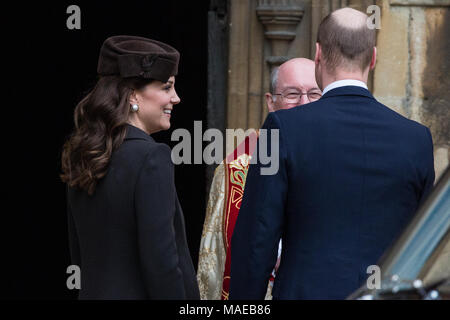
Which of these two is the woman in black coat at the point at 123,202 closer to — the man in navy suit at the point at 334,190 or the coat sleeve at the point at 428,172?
the man in navy suit at the point at 334,190

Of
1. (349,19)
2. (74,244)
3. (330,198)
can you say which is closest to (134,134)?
(74,244)

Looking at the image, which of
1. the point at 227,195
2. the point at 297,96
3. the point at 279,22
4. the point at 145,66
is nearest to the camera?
the point at 145,66

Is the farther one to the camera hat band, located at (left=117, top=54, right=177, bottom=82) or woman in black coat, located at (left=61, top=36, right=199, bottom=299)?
hat band, located at (left=117, top=54, right=177, bottom=82)

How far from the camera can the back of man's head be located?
124 inches

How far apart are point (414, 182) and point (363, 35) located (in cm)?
48

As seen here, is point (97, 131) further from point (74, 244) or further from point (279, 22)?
point (279, 22)

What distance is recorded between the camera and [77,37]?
6.46 m

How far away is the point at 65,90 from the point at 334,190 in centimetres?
378

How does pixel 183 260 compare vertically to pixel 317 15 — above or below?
below

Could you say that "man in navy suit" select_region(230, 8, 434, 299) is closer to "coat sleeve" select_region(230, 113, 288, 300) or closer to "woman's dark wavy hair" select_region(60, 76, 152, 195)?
"coat sleeve" select_region(230, 113, 288, 300)

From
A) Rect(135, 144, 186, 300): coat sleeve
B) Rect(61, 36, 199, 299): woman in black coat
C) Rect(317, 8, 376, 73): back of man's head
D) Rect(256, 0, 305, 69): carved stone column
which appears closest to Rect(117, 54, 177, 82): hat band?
Rect(61, 36, 199, 299): woman in black coat

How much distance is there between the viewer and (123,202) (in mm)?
3086

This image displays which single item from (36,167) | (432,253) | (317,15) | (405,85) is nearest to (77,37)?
(36,167)

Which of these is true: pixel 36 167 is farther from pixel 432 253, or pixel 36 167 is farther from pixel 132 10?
pixel 432 253
